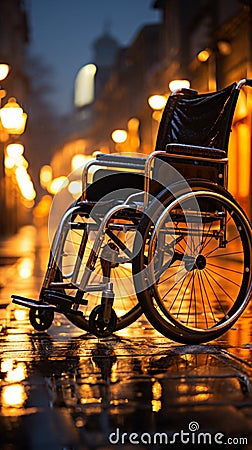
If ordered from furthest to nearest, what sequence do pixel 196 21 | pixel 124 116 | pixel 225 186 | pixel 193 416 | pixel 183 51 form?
1. pixel 124 116
2. pixel 183 51
3. pixel 196 21
4. pixel 225 186
5. pixel 193 416

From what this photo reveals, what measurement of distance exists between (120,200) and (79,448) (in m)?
2.69

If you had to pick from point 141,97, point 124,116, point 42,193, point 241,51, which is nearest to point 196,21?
point 241,51

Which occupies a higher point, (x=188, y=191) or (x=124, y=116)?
(x=124, y=116)

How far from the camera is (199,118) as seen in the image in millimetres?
Answer: 5094

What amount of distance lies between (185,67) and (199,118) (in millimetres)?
27944

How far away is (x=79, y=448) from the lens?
234cm

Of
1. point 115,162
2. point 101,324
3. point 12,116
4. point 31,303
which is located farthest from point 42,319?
point 12,116

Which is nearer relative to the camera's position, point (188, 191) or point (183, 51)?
point (188, 191)

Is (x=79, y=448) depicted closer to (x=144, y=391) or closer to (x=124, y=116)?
(x=144, y=391)

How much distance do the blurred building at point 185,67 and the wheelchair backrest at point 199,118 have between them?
16.2m

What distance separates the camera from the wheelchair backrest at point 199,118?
4.78 meters
